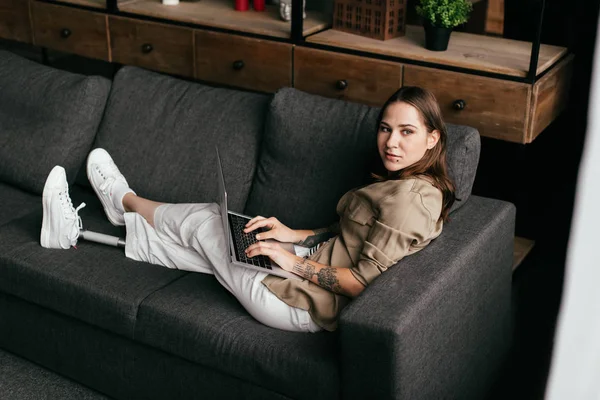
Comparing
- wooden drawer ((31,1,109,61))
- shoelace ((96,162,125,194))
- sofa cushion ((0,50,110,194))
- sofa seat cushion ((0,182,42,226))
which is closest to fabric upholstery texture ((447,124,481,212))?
shoelace ((96,162,125,194))

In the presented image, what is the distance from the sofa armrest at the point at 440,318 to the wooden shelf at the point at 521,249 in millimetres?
520

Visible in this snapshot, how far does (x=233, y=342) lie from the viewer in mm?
1764

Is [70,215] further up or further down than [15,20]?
further down

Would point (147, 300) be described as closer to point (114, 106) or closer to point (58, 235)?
point (58, 235)

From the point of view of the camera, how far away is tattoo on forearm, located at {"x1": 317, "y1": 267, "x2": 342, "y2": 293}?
5.73 ft

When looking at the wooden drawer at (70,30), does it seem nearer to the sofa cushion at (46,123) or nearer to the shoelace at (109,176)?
the sofa cushion at (46,123)

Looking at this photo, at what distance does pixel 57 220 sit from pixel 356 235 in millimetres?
915

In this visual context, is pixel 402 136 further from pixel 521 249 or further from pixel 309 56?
pixel 521 249

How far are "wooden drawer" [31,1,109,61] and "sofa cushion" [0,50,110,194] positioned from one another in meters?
0.57

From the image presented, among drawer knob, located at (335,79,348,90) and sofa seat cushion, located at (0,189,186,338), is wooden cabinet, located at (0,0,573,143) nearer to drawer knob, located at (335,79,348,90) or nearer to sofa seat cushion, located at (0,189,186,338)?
drawer knob, located at (335,79,348,90)

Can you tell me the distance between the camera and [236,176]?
2295 millimetres

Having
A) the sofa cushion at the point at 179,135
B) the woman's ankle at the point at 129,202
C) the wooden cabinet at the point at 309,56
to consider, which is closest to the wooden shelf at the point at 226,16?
the wooden cabinet at the point at 309,56

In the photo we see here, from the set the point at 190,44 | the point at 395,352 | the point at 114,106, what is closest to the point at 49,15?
the point at 190,44

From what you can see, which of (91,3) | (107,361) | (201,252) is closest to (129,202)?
(201,252)
